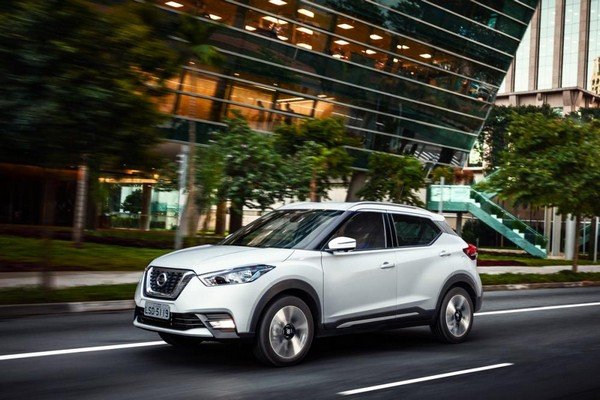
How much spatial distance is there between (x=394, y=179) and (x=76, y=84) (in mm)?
23408

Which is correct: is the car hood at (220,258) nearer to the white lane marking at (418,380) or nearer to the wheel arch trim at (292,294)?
the wheel arch trim at (292,294)

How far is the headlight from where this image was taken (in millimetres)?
7195

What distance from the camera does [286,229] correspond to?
843 cm

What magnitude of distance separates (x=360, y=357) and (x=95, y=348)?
301 cm

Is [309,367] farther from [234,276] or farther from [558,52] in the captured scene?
[558,52]

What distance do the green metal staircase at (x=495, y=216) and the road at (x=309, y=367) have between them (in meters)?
30.9

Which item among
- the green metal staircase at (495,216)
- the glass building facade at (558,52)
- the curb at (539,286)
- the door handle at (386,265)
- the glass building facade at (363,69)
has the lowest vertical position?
the curb at (539,286)

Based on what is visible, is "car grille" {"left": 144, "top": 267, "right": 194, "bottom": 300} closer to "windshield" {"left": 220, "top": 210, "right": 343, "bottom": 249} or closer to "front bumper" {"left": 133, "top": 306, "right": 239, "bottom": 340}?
"front bumper" {"left": 133, "top": 306, "right": 239, "bottom": 340}

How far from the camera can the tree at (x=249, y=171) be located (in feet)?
84.3

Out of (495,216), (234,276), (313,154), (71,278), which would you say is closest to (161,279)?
(234,276)

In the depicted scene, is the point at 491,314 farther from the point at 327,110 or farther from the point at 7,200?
the point at 7,200

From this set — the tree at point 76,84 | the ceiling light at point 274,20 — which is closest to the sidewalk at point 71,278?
the tree at point 76,84

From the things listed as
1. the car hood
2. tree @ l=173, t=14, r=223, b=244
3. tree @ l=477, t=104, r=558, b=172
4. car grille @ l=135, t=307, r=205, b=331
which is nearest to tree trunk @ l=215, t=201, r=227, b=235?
tree @ l=173, t=14, r=223, b=244

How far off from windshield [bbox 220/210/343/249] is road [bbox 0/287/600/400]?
4.09 feet
